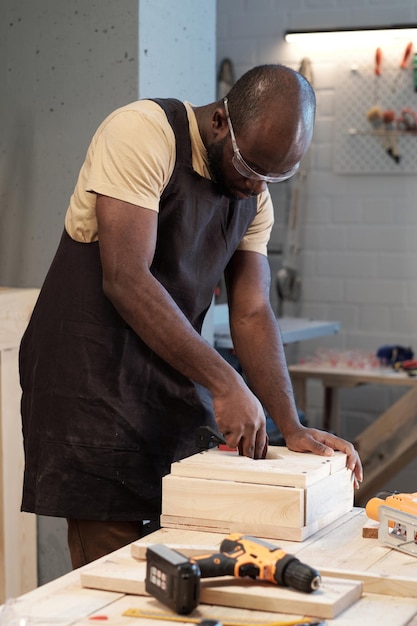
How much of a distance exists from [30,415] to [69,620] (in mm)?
890

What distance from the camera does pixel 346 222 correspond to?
17.5 feet

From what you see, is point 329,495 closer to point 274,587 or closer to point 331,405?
point 274,587

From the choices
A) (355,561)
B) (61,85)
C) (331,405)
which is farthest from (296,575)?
(331,405)

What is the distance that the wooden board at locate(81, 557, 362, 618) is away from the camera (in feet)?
4.45

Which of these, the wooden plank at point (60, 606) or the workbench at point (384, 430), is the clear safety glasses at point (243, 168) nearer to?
the wooden plank at point (60, 606)

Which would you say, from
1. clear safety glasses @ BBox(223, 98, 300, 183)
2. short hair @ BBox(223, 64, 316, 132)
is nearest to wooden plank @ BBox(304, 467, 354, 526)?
clear safety glasses @ BBox(223, 98, 300, 183)

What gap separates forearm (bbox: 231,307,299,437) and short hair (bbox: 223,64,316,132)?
0.53 m

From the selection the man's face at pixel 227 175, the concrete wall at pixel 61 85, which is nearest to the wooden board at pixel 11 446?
the concrete wall at pixel 61 85

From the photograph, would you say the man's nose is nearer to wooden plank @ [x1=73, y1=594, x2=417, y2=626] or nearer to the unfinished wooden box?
the unfinished wooden box

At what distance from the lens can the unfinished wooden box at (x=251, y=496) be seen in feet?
5.62

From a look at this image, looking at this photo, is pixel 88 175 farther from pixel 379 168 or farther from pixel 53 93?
pixel 379 168

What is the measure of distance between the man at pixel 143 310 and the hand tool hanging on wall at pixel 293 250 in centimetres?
315

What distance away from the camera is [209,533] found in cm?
175

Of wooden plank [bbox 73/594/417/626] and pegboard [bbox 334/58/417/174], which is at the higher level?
pegboard [bbox 334/58/417/174]
